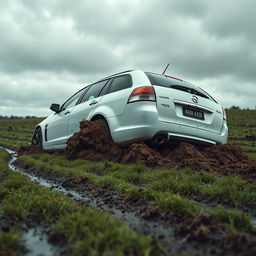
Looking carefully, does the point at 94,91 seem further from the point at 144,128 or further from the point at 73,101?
the point at 144,128

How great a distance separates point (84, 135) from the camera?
5.34 metres

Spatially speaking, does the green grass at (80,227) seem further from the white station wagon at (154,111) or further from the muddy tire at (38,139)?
the muddy tire at (38,139)

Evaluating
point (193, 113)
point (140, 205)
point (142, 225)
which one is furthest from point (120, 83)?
point (142, 225)

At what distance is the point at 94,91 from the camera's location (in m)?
6.10

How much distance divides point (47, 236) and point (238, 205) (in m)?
1.89

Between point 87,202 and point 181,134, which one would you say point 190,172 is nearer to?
point 181,134

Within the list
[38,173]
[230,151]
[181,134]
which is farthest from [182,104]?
[38,173]

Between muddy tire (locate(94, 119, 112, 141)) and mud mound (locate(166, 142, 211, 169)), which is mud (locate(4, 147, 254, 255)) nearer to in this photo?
Answer: mud mound (locate(166, 142, 211, 169))

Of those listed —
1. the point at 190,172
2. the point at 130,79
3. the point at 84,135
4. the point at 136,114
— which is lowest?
the point at 190,172

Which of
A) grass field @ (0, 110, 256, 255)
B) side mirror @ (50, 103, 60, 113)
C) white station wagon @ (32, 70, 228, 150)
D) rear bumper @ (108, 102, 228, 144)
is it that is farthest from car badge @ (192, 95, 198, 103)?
side mirror @ (50, 103, 60, 113)

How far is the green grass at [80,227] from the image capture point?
162cm

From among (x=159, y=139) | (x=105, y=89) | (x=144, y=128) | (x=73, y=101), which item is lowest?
(x=159, y=139)

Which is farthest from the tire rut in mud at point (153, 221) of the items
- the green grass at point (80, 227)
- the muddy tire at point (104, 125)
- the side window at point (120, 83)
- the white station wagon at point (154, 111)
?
the side window at point (120, 83)

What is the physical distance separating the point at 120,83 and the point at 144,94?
965 mm
